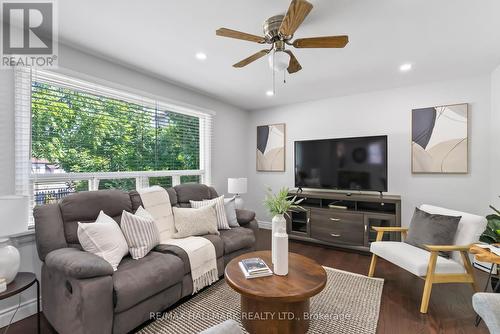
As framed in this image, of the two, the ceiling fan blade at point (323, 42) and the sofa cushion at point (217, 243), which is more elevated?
the ceiling fan blade at point (323, 42)

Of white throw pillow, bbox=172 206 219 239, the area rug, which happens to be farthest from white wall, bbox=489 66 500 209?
white throw pillow, bbox=172 206 219 239

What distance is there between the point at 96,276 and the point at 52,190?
1255 millimetres

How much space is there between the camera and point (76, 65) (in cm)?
244

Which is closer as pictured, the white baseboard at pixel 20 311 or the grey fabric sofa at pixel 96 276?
the grey fabric sofa at pixel 96 276

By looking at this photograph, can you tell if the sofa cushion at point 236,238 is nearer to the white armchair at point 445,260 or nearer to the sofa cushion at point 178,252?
the sofa cushion at point 178,252

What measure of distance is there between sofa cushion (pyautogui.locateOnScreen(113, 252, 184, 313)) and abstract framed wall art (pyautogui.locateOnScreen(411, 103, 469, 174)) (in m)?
3.53

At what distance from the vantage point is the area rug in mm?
1871

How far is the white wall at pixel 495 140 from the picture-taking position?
2857 millimetres

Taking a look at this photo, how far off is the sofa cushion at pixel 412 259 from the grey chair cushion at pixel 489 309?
0.80 metres

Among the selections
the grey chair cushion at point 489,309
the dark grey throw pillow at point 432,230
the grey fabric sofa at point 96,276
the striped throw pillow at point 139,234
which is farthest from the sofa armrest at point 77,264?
the dark grey throw pillow at point 432,230

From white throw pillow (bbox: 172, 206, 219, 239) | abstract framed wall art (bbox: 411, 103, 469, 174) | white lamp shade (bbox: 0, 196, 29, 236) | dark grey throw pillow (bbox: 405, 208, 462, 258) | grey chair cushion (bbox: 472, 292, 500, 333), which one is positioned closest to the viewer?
grey chair cushion (bbox: 472, 292, 500, 333)

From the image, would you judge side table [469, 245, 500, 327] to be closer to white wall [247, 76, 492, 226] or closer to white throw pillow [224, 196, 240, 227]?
white wall [247, 76, 492, 226]

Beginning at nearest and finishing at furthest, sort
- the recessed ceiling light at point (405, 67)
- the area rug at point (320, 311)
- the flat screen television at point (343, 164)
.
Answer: the area rug at point (320, 311) < the recessed ceiling light at point (405, 67) < the flat screen television at point (343, 164)

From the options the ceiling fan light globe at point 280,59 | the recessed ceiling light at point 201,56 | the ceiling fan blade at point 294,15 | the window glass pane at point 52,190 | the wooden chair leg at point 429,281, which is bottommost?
the wooden chair leg at point 429,281
